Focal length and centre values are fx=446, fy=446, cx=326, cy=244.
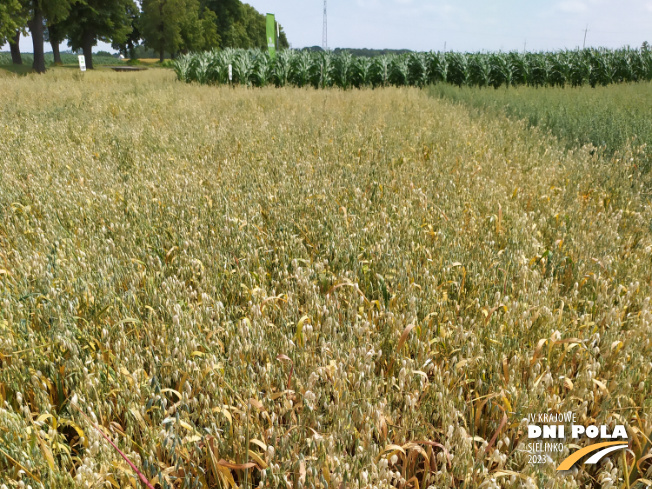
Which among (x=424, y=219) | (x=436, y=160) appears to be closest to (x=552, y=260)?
(x=424, y=219)

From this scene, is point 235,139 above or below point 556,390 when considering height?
above

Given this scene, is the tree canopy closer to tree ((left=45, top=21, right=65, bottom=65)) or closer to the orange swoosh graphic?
tree ((left=45, top=21, right=65, bottom=65))

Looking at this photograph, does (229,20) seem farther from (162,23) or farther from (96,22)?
(96,22)

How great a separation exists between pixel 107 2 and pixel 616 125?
125ft

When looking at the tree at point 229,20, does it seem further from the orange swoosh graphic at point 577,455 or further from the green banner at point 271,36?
the orange swoosh graphic at point 577,455

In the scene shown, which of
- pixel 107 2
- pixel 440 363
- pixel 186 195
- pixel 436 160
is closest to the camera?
pixel 440 363

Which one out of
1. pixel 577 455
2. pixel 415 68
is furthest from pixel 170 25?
pixel 577 455

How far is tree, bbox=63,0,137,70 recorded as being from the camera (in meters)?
33.2

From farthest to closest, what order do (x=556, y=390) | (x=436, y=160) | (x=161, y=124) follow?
(x=161, y=124) < (x=436, y=160) < (x=556, y=390)

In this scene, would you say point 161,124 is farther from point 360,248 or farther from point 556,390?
point 556,390

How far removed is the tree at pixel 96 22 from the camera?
33.2 m

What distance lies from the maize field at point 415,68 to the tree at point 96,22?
62.4 ft

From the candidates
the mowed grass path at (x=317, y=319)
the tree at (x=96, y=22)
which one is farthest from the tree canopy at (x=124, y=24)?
the mowed grass path at (x=317, y=319)

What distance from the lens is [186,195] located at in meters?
4.23
